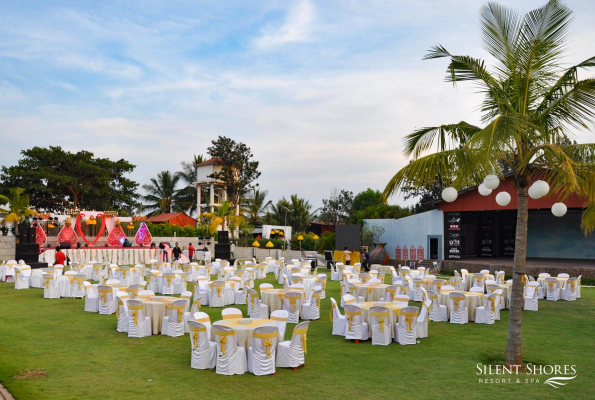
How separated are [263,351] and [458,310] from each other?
21.6ft

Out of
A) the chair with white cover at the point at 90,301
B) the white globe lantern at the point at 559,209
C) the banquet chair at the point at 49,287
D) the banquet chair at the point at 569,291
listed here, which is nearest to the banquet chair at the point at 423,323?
the white globe lantern at the point at 559,209

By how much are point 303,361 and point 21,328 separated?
6.83 m

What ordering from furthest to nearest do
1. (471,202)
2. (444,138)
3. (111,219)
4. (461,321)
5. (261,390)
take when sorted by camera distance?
(111,219) < (471,202) < (461,321) < (444,138) < (261,390)

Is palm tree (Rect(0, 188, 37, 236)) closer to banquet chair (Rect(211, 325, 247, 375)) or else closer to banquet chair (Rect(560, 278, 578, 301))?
banquet chair (Rect(211, 325, 247, 375))

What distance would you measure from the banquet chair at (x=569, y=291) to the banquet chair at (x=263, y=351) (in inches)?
527

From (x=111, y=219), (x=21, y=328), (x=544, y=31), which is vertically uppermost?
(x=544, y=31)

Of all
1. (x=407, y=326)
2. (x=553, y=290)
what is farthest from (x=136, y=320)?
(x=553, y=290)

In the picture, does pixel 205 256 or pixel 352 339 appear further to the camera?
pixel 205 256

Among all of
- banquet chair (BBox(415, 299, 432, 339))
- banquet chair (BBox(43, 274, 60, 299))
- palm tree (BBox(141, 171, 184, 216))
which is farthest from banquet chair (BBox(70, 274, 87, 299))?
palm tree (BBox(141, 171, 184, 216))

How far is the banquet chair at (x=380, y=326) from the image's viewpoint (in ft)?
33.1

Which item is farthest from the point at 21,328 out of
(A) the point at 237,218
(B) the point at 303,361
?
(A) the point at 237,218

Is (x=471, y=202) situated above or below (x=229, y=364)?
above

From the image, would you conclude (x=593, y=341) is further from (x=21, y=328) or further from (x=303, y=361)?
(x=21, y=328)

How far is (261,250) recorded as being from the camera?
3641 cm
